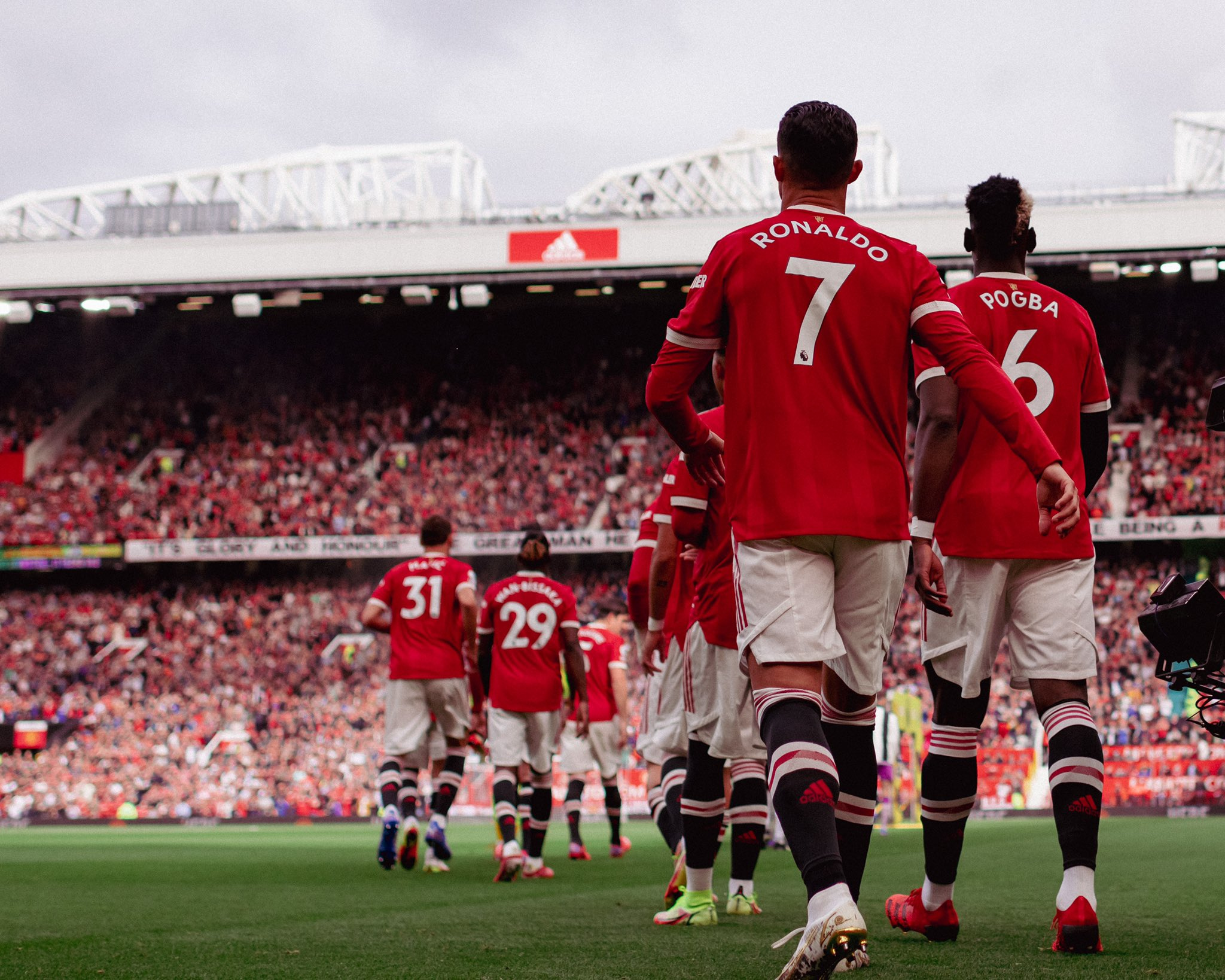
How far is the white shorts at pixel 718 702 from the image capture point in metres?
5.00

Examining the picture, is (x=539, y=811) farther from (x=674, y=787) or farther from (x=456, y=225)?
(x=456, y=225)

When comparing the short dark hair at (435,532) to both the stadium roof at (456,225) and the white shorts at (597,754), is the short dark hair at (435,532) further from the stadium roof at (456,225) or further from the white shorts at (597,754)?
the stadium roof at (456,225)

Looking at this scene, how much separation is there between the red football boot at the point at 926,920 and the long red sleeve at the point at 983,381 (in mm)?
1631

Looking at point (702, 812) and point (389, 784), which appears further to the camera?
point (389, 784)

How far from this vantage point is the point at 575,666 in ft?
28.1

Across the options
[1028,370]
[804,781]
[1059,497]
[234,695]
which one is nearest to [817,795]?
[804,781]

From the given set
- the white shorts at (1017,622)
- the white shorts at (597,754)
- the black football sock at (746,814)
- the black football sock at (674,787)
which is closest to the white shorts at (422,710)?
the white shorts at (597,754)

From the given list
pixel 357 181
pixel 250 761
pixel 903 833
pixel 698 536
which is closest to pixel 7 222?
pixel 357 181

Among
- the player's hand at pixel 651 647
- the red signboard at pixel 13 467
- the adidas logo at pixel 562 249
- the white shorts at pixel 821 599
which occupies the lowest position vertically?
the player's hand at pixel 651 647

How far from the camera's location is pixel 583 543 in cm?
2644

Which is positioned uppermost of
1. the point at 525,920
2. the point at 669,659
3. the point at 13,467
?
the point at 13,467

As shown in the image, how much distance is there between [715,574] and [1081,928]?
79.3 inches

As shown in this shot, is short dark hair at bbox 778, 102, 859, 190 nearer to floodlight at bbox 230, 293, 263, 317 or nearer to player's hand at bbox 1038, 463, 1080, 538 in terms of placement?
player's hand at bbox 1038, 463, 1080, 538

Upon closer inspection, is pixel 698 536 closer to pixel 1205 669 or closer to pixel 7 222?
pixel 1205 669
